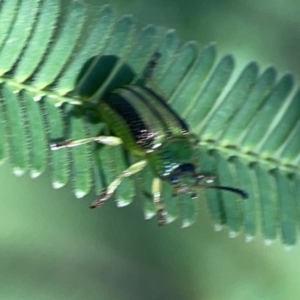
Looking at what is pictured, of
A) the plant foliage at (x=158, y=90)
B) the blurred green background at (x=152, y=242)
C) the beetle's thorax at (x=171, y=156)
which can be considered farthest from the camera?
the blurred green background at (x=152, y=242)

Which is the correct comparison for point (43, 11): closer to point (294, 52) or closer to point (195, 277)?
point (195, 277)

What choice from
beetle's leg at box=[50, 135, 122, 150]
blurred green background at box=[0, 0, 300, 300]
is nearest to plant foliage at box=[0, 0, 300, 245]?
beetle's leg at box=[50, 135, 122, 150]

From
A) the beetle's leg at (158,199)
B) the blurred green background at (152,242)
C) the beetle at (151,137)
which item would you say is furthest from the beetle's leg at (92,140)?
the blurred green background at (152,242)

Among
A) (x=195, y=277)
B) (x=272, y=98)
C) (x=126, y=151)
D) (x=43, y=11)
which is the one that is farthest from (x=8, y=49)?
(x=195, y=277)

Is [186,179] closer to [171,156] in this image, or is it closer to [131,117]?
[171,156]

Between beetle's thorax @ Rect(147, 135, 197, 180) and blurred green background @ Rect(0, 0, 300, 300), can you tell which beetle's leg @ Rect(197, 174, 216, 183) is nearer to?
beetle's thorax @ Rect(147, 135, 197, 180)

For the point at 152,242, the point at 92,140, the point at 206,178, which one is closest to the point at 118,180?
the point at 92,140

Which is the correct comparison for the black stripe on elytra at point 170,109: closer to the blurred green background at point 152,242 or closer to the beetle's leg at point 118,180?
the beetle's leg at point 118,180
